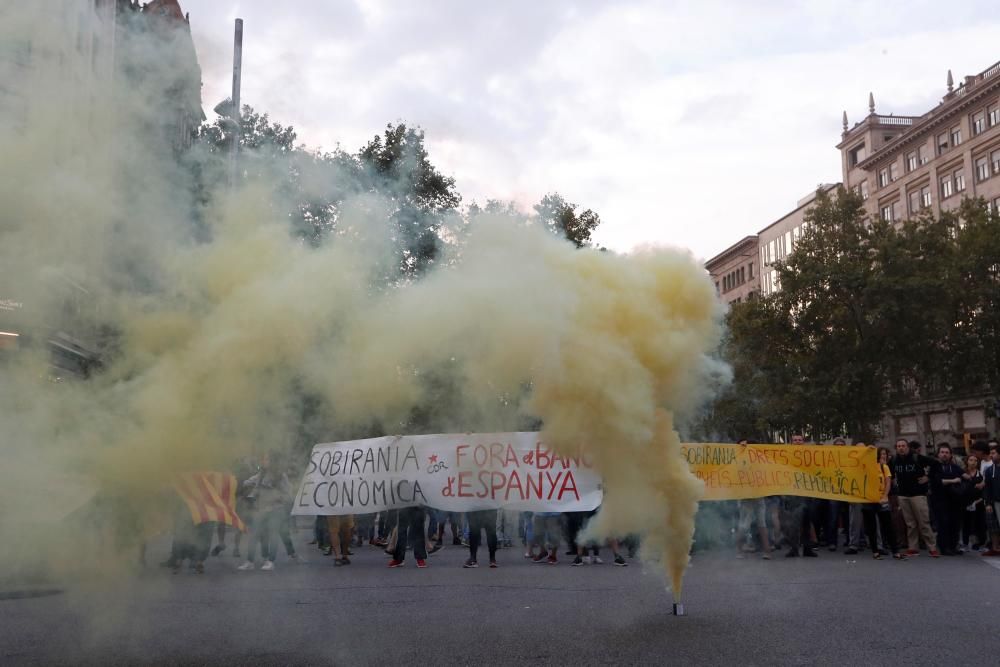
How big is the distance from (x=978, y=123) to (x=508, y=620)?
2305 inches

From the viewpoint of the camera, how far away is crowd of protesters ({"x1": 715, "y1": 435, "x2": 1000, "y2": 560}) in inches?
610

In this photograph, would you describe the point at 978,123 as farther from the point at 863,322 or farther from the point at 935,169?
the point at 863,322

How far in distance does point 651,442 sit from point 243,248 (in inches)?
144

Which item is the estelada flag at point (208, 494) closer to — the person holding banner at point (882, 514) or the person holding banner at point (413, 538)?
the person holding banner at point (413, 538)

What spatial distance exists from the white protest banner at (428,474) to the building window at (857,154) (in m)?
67.8

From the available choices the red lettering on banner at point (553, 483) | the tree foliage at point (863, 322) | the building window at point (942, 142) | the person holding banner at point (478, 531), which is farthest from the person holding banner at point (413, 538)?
the building window at point (942, 142)

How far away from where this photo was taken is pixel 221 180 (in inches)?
306

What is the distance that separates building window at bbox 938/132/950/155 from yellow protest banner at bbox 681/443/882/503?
167ft

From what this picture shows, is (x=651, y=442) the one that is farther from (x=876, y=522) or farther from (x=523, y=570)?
(x=876, y=522)

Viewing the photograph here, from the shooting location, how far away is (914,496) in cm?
1571

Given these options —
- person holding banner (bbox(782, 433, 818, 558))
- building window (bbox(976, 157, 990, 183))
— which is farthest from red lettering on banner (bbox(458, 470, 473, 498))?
building window (bbox(976, 157, 990, 183))

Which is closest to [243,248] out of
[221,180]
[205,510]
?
[221,180]

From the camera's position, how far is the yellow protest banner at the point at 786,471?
15.4m

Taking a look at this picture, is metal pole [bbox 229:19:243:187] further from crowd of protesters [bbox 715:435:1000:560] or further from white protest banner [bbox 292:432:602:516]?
crowd of protesters [bbox 715:435:1000:560]
